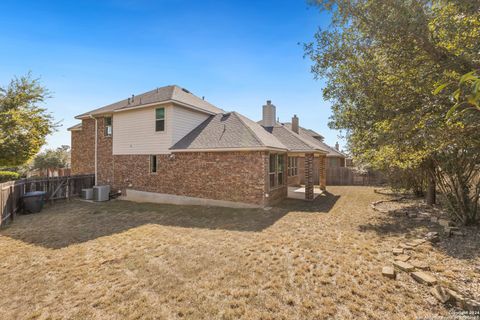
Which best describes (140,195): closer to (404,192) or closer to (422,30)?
(422,30)

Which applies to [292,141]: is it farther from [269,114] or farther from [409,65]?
[409,65]

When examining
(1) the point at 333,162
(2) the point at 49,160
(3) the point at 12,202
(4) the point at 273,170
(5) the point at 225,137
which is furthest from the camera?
(2) the point at 49,160

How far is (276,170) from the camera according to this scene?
484 inches

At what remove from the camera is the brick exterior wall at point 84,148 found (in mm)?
16234

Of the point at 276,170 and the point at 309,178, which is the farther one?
the point at 309,178

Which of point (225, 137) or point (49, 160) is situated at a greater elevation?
point (225, 137)

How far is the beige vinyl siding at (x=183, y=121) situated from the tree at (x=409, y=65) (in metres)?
7.95

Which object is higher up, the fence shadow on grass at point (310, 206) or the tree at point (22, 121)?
the tree at point (22, 121)

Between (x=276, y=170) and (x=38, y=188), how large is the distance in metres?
12.8

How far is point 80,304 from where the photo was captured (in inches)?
137

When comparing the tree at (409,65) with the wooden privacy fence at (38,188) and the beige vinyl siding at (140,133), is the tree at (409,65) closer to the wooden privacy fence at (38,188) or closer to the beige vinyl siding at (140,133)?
the beige vinyl siding at (140,133)

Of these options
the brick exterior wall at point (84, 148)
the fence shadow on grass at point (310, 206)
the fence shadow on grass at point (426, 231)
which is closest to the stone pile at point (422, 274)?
the fence shadow on grass at point (426, 231)

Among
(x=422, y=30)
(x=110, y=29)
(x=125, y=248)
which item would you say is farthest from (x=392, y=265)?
(x=110, y=29)

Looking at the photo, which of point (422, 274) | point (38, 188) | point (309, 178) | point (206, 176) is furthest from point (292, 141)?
point (38, 188)
